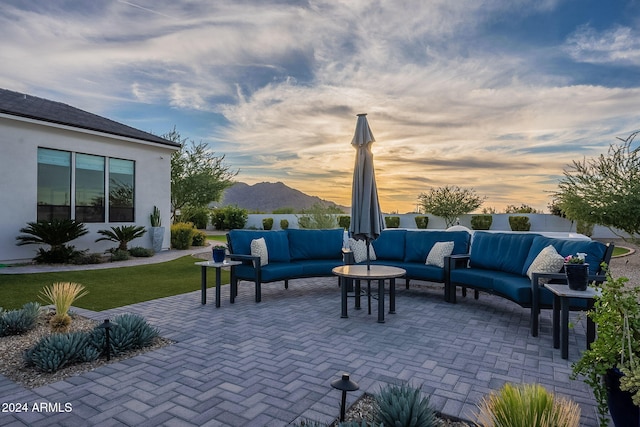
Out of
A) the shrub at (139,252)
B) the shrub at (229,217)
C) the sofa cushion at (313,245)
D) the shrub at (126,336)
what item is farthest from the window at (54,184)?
the shrub at (229,217)

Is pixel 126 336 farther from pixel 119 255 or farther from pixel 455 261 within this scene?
pixel 119 255

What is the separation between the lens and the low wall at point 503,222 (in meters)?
17.2

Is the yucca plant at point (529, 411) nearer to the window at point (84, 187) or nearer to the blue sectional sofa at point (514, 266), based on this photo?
the blue sectional sofa at point (514, 266)

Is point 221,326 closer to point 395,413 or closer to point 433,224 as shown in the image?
point 395,413

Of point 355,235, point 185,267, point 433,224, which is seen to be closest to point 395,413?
point 355,235

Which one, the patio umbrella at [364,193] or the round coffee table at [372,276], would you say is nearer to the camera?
the round coffee table at [372,276]

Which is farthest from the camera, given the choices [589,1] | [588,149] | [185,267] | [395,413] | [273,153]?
[273,153]

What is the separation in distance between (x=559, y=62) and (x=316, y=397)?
857 cm

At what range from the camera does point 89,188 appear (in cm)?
1059

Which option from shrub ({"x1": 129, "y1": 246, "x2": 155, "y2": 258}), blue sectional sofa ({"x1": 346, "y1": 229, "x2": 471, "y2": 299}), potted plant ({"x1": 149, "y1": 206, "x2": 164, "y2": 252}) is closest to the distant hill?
potted plant ({"x1": 149, "y1": 206, "x2": 164, "y2": 252})

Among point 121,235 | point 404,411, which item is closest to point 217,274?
point 404,411

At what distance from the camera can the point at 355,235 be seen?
5.25 m

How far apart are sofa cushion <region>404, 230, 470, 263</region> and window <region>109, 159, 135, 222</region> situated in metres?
9.24

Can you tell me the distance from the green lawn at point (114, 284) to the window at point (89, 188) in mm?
2906
